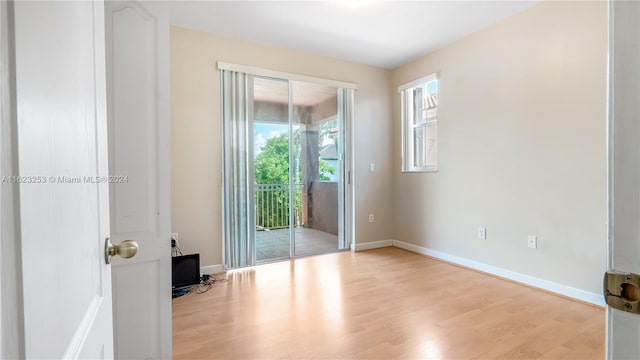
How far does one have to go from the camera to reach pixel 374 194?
4496 mm

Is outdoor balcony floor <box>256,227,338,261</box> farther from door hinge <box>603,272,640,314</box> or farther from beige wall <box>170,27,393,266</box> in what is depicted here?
door hinge <box>603,272,640,314</box>

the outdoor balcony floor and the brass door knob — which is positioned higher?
the brass door knob

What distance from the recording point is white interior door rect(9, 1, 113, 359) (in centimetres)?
36

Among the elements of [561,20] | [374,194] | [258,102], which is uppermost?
[561,20]

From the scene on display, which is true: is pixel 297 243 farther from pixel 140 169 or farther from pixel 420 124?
pixel 140 169

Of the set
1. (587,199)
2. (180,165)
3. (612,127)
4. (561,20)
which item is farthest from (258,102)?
(612,127)

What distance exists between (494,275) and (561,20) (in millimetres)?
2454

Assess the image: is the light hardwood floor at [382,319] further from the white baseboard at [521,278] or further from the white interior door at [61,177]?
the white interior door at [61,177]

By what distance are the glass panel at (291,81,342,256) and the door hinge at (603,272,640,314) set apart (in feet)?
11.8

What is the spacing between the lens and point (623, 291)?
1.44ft

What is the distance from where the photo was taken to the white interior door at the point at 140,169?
1.28 meters

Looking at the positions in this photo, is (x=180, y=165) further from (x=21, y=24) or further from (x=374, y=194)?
(x=21, y=24)

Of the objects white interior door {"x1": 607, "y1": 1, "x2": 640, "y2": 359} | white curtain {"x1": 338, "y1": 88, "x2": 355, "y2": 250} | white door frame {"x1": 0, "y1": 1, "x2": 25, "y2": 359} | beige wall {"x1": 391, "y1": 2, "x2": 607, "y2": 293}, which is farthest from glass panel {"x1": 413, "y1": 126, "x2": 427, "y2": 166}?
Result: white door frame {"x1": 0, "y1": 1, "x2": 25, "y2": 359}

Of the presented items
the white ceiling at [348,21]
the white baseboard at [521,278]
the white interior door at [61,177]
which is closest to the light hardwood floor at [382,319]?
the white baseboard at [521,278]
